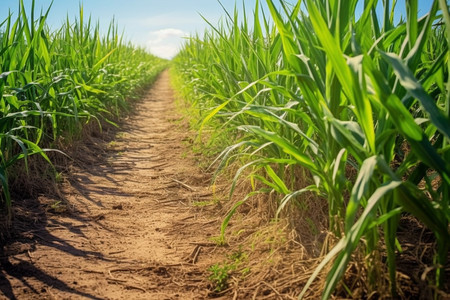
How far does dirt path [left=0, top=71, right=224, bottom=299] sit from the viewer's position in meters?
1.44

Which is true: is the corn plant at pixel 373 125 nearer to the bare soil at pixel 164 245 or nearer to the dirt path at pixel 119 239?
the bare soil at pixel 164 245

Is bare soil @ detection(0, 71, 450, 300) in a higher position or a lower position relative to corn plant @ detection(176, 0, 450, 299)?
lower

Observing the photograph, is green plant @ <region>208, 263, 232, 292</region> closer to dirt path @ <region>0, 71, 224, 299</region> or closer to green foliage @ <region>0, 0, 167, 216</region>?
dirt path @ <region>0, 71, 224, 299</region>

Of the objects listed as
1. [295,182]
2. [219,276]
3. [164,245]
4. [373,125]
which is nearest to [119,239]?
[164,245]

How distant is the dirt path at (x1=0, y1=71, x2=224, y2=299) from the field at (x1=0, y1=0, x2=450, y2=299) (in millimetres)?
10

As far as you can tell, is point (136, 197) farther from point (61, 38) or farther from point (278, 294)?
point (61, 38)

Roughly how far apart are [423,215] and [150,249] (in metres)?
1.13

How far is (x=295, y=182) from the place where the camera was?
188 centimetres

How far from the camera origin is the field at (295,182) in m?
1.01

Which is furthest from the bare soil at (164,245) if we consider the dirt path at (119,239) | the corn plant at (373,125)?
the corn plant at (373,125)

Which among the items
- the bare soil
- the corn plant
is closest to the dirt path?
the bare soil

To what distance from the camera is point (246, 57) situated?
91.9 inches

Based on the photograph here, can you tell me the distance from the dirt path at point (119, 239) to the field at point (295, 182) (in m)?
0.01

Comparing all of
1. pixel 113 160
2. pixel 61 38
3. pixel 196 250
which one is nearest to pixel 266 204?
pixel 196 250
